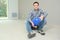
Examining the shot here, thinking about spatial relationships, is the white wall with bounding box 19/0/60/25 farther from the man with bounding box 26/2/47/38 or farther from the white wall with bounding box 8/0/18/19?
the man with bounding box 26/2/47/38

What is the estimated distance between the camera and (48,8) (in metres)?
4.59

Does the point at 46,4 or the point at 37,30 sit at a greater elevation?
the point at 46,4

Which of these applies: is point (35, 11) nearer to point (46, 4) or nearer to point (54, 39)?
point (54, 39)

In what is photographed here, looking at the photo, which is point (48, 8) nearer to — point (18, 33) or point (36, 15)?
point (36, 15)

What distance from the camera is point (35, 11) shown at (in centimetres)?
333

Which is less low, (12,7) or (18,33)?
(12,7)

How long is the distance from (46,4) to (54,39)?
1.79m

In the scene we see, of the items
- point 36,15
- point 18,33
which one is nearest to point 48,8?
point 36,15

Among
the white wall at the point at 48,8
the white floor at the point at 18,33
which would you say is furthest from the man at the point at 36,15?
the white wall at the point at 48,8

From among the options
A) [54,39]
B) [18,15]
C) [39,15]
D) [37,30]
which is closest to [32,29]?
[37,30]

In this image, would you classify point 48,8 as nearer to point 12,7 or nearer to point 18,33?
point 12,7

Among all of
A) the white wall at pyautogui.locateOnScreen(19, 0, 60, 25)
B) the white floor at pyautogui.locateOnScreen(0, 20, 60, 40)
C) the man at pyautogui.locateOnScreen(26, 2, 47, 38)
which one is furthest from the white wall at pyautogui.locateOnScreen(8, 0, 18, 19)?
the man at pyautogui.locateOnScreen(26, 2, 47, 38)

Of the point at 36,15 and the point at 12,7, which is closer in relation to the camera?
the point at 36,15

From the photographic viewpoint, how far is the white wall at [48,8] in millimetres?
4543
